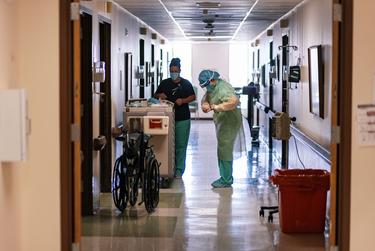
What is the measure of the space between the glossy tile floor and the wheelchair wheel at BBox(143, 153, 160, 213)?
11 centimetres

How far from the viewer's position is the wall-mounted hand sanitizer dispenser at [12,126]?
361 cm

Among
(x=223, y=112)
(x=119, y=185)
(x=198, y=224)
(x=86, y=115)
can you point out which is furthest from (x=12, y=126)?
(x=223, y=112)

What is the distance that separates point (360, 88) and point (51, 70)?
1.93 metres

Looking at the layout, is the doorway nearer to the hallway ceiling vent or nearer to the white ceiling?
the white ceiling

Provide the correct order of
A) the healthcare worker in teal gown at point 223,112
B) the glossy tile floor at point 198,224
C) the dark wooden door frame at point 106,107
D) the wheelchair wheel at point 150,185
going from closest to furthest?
the glossy tile floor at point 198,224
the wheelchair wheel at point 150,185
the dark wooden door frame at point 106,107
the healthcare worker in teal gown at point 223,112

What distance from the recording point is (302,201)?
5.88 m

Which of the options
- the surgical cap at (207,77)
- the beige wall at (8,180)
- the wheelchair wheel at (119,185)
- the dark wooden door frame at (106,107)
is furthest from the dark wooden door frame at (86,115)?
the beige wall at (8,180)

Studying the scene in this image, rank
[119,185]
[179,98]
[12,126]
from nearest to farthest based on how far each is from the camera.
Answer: [12,126] → [119,185] → [179,98]

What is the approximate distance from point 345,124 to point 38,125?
192 cm

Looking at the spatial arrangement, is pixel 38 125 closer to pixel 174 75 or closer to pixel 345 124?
pixel 345 124

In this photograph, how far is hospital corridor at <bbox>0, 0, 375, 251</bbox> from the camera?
12.9ft

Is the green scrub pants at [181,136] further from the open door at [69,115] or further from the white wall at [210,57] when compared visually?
the white wall at [210,57]

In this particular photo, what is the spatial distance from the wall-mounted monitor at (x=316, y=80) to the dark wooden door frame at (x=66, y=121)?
369 cm

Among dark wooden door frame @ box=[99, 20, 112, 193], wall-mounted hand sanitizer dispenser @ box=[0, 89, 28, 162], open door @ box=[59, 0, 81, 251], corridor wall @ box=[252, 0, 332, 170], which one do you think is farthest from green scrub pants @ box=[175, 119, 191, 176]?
wall-mounted hand sanitizer dispenser @ box=[0, 89, 28, 162]
